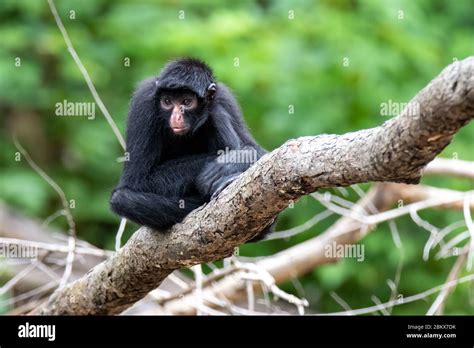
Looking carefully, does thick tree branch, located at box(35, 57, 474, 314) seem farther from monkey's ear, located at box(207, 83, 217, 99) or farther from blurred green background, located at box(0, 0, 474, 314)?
blurred green background, located at box(0, 0, 474, 314)

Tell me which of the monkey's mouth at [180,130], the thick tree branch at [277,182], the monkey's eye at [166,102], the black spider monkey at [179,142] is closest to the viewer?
the thick tree branch at [277,182]

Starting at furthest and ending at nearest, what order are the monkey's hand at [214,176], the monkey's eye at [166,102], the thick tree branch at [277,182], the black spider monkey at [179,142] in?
the monkey's eye at [166,102] < the black spider monkey at [179,142] < the monkey's hand at [214,176] < the thick tree branch at [277,182]

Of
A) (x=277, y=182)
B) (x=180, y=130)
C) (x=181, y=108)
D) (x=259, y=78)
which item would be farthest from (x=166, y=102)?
(x=259, y=78)

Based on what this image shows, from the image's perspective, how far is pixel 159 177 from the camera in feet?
20.4

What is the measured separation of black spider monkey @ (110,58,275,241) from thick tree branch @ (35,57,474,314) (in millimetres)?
354

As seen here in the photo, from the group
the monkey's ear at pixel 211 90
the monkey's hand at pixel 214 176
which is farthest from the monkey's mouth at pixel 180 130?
the monkey's hand at pixel 214 176

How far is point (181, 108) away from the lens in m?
6.57

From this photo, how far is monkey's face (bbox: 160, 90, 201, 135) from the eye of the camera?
6.50 meters

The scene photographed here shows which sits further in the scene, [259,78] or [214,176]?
[259,78]

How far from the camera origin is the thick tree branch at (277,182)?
3547 millimetres

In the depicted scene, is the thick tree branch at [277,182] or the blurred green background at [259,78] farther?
the blurred green background at [259,78]

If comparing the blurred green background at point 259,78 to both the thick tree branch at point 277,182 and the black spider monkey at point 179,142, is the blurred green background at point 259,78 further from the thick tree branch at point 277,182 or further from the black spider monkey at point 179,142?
the thick tree branch at point 277,182

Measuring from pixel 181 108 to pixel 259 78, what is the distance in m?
5.22

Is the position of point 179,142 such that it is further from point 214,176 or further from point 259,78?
point 259,78
